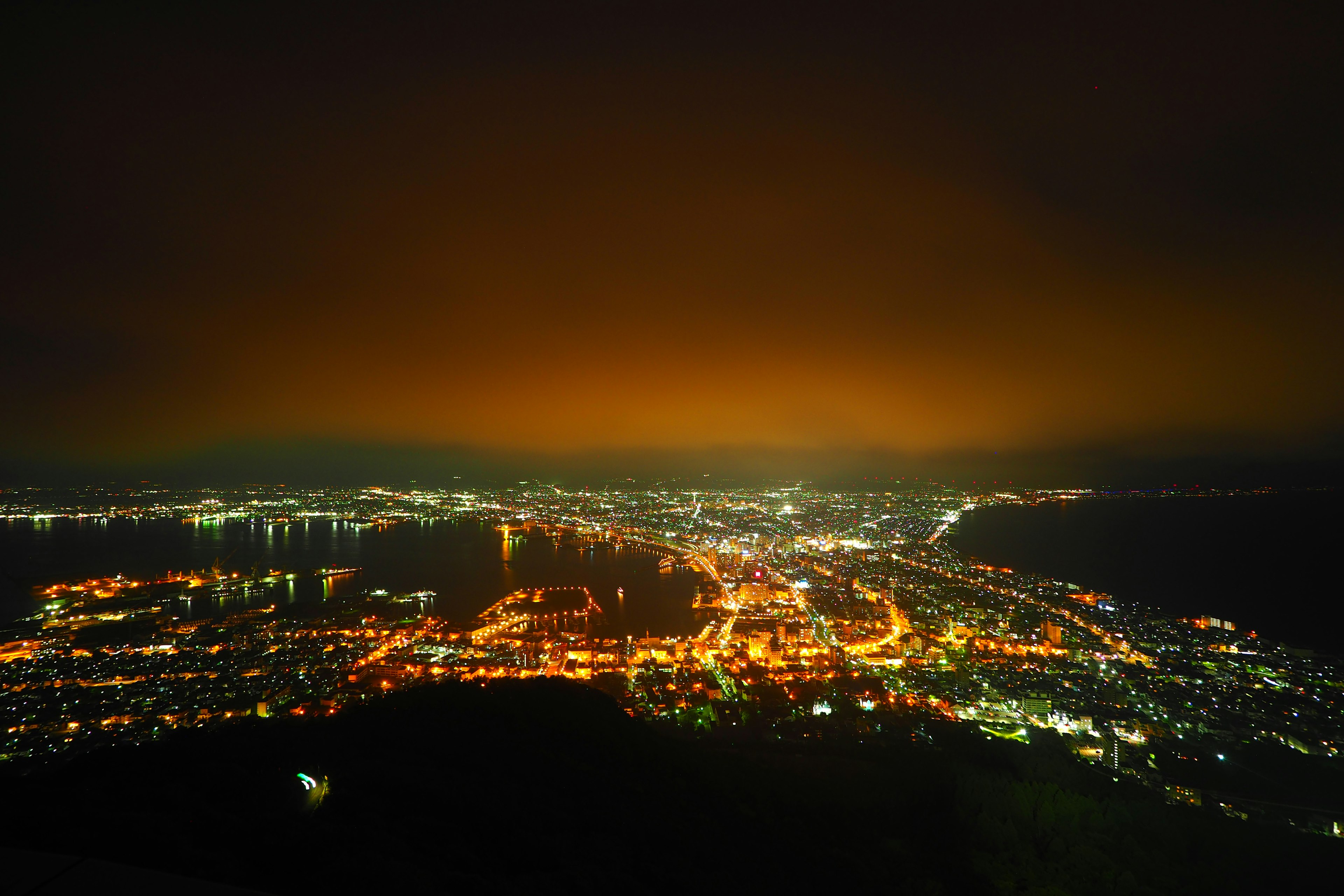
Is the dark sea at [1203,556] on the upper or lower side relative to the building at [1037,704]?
lower

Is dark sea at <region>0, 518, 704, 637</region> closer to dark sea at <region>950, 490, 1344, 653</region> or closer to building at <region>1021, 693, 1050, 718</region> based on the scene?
building at <region>1021, 693, 1050, 718</region>

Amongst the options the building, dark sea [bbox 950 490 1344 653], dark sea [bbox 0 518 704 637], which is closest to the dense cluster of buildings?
the building

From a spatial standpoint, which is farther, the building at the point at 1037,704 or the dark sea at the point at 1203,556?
the dark sea at the point at 1203,556

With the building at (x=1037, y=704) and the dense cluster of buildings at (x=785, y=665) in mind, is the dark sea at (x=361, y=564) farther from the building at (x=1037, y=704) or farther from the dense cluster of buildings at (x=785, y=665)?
the building at (x=1037, y=704)

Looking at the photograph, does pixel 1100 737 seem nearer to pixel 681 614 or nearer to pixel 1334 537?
pixel 681 614

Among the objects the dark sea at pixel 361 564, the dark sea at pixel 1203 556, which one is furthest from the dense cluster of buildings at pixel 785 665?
the dark sea at pixel 1203 556

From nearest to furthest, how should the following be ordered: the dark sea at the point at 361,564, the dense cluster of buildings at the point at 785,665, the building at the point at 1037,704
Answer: the dense cluster of buildings at the point at 785,665 → the building at the point at 1037,704 → the dark sea at the point at 361,564
